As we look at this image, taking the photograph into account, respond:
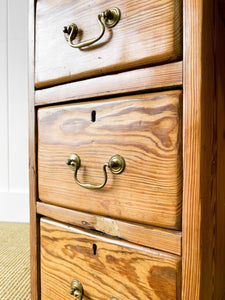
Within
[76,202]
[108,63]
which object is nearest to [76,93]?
[108,63]

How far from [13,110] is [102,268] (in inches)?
45.0

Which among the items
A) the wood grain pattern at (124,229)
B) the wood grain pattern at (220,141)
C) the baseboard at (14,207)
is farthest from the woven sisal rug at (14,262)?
the wood grain pattern at (220,141)

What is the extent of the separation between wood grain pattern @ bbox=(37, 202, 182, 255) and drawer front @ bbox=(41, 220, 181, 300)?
11 millimetres

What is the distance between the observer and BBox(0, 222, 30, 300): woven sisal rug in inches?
29.0

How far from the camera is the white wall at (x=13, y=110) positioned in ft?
4.48

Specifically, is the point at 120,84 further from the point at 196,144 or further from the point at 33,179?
the point at 33,179

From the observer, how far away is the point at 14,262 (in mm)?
909

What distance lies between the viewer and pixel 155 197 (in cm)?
36

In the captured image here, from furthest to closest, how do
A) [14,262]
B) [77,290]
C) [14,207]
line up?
[14,207]
[14,262]
[77,290]

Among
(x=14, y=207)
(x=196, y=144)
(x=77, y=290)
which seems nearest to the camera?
(x=196, y=144)

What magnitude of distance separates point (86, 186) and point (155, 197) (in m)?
0.11

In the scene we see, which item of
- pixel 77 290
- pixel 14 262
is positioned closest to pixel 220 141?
pixel 77 290

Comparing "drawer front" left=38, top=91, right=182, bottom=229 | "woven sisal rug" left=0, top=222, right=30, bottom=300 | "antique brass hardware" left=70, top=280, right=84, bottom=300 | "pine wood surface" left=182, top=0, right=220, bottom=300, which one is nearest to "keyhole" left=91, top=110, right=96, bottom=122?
"drawer front" left=38, top=91, right=182, bottom=229

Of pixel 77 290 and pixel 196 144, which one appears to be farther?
pixel 77 290
